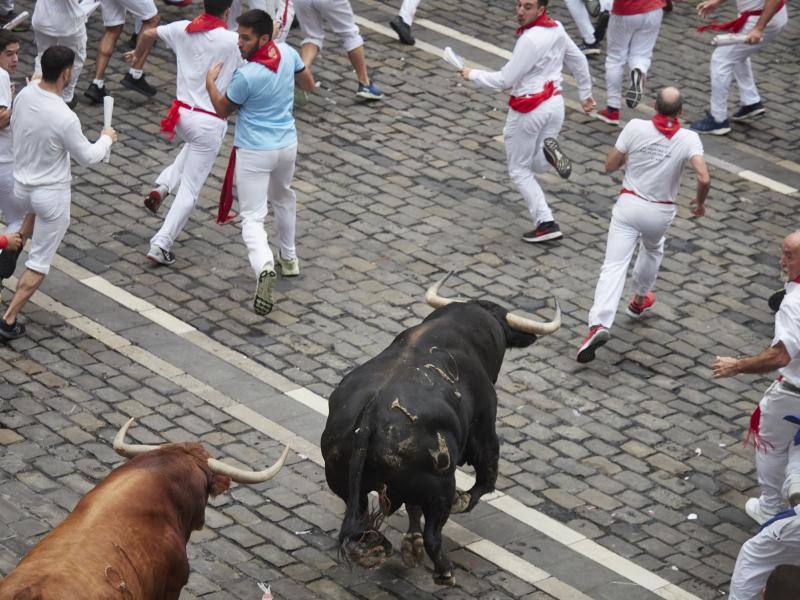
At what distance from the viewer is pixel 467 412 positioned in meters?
8.48

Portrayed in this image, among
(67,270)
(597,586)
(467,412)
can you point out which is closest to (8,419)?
(67,270)

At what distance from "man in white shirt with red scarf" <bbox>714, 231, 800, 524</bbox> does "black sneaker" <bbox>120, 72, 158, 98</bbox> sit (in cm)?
787

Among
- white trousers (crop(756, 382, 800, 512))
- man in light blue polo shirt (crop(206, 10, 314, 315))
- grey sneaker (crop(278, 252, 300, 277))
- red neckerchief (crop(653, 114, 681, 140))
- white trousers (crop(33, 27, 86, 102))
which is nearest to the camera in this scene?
white trousers (crop(756, 382, 800, 512))

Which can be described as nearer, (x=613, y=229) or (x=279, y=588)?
(x=279, y=588)

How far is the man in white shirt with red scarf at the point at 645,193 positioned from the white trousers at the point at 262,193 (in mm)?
2593

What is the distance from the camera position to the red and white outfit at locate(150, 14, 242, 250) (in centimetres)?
1212

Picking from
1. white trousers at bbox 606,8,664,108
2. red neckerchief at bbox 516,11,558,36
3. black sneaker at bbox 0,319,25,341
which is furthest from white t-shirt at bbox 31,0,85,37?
white trousers at bbox 606,8,664,108

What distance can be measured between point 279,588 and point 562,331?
4.15 meters

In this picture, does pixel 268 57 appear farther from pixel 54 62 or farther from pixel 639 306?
pixel 639 306

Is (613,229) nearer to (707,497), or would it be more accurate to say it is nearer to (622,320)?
(622,320)

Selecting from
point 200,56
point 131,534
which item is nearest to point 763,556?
point 131,534

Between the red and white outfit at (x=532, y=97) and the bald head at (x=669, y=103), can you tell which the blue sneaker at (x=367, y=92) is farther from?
the bald head at (x=669, y=103)

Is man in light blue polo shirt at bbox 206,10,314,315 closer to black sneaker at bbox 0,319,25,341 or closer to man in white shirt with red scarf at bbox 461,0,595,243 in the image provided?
black sneaker at bbox 0,319,25,341

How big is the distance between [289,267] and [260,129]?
1.27 m
